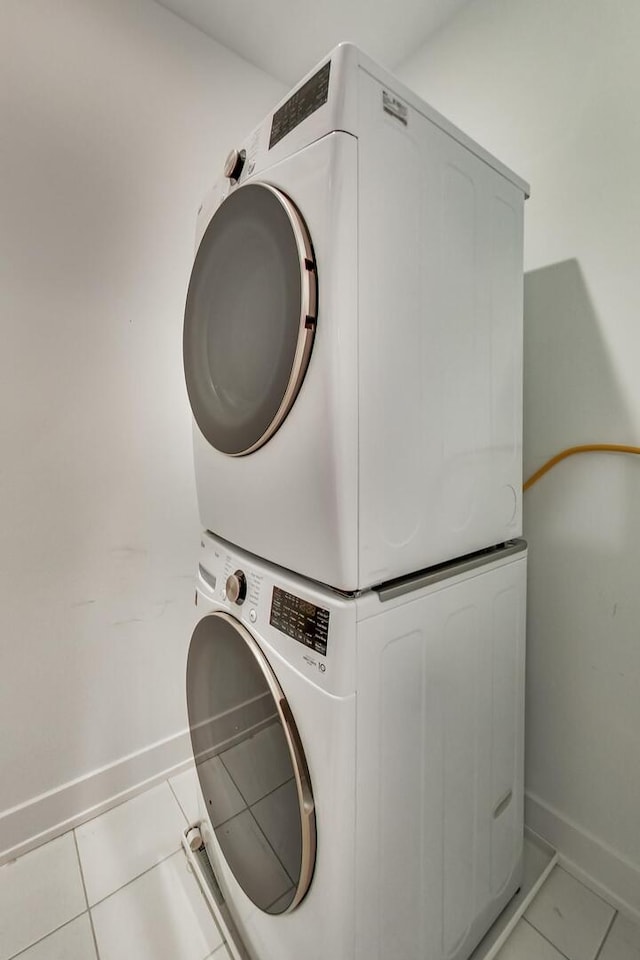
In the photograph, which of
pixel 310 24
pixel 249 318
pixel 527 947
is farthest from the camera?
pixel 310 24

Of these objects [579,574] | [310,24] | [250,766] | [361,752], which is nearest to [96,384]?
[250,766]

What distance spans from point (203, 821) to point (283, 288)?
1381 mm

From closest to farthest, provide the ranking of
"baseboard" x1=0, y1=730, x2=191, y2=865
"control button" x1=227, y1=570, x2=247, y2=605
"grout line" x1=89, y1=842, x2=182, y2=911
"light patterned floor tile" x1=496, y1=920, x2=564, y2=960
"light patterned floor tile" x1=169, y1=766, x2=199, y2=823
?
"control button" x1=227, y1=570, x2=247, y2=605, "light patterned floor tile" x1=496, y1=920, x2=564, y2=960, "grout line" x1=89, y1=842, x2=182, y2=911, "baseboard" x1=0, y1=730, x2=191, y2=865, "light patterned floor tile" x1=169, y1=766, x2=199, y2=823

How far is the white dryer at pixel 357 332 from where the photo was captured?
674 millimetres

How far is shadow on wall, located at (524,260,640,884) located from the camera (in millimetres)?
1074

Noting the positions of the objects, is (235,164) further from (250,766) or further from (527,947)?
(527,947)

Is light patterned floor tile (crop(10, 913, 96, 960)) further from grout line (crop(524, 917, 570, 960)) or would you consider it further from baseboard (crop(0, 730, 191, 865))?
grout line (crop(524, 917, 570, 960))

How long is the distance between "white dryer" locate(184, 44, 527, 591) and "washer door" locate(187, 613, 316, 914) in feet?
0.79

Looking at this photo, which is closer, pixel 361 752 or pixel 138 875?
pixel 361 752

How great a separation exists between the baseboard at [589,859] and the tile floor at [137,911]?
0.03 metres

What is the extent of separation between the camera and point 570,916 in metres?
1.08

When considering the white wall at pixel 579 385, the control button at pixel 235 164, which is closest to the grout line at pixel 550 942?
the white wall at pixel 579 385

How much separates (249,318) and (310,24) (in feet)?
4.60

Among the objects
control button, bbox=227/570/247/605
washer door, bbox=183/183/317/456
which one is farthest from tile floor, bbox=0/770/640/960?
washer door, bbox=183/183/317/456
